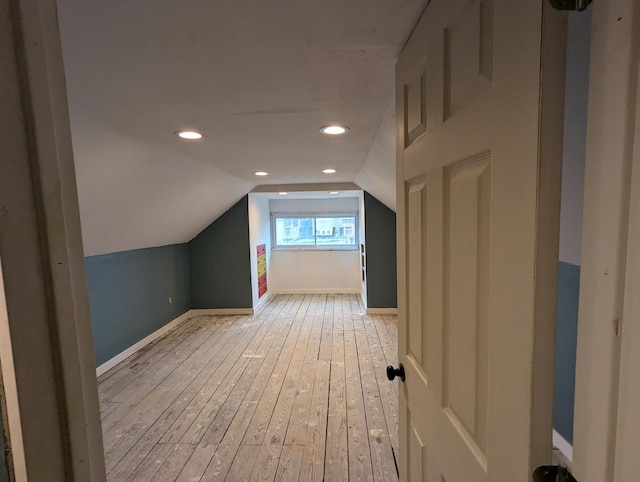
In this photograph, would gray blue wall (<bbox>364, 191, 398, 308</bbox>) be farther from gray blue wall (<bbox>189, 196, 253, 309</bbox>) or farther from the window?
gray blue wall (<bbox>189, 196, 253, 309</bbox>)

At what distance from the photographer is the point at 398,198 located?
1169 millimetres

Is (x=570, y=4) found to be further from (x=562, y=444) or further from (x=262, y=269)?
(x=262, y=269)

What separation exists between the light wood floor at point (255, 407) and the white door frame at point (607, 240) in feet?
5.78

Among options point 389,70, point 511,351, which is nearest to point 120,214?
point 389,70

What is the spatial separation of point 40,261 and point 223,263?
464 cm

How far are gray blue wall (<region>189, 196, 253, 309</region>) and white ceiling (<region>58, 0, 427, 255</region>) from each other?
2006 mm

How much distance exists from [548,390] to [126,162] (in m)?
2.48

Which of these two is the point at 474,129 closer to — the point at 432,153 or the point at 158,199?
the point at 432,153

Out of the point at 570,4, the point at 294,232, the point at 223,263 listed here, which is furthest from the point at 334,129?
the point at 294,232

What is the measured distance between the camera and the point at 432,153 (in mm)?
816

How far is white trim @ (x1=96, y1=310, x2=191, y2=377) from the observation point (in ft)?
10.3

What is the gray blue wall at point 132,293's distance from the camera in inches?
123

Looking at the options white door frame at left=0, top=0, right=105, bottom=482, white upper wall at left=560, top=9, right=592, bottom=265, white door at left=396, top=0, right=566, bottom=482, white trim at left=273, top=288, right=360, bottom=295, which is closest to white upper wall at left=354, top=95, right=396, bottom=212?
white door at left=396, top=0, right=566, bottom=482

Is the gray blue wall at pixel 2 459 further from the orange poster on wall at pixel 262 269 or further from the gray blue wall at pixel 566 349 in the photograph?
the orange poster on wall at pixel 262 269
